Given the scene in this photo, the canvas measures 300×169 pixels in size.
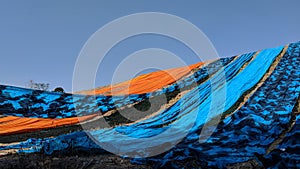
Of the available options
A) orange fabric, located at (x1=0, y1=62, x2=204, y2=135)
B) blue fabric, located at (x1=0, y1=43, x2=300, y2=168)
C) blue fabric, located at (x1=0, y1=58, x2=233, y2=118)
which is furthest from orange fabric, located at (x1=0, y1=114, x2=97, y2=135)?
blue fabric, located at (x1=0, y1=43, x2=300, y2=168)

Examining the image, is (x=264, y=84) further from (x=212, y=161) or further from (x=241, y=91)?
(x=212, y=161)

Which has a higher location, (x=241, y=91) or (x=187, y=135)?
(x=241, y=91)

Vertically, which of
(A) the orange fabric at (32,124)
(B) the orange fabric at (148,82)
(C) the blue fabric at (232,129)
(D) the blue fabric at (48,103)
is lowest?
(C) the blue fabric at (232,129)

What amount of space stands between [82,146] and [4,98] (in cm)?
277

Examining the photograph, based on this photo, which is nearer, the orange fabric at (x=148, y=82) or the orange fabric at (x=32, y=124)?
the orange fabric at (x=32, y=124)

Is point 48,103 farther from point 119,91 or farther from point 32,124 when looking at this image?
point 119,91

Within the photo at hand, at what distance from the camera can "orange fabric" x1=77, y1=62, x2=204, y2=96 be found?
8.87m

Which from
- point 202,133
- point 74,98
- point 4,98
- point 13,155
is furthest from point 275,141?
point 4,98

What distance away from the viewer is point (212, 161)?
3324mm

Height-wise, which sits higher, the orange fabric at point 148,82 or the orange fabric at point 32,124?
the orange fabric at point 148,82

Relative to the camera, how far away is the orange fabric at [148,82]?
29.1 ft

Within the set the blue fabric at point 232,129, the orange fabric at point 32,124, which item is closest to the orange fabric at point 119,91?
the orange fabric at point 32,124

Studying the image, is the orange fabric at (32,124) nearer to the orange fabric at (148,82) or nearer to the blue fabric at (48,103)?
the blue fabric at (48,103)

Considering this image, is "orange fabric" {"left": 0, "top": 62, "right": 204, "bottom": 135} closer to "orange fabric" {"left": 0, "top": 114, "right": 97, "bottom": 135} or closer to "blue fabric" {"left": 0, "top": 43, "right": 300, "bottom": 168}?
"orange fabric" {"left": 0, "top": 114, "right": 97, "bottom": 135}
